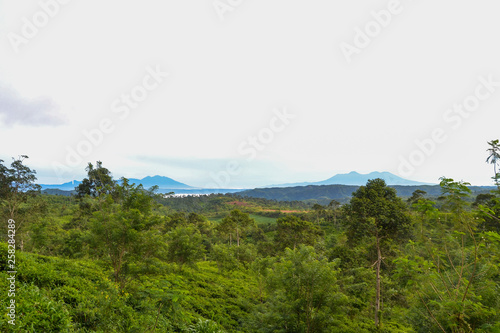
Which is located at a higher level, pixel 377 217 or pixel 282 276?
pixel 377 217

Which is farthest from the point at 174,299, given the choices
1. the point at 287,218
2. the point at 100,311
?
the point at 287,218

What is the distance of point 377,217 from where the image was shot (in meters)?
14.6

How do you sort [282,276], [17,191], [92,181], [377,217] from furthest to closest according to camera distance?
1. [92,181]
2. [17,191]
3. [377,217]
4. [282,276]

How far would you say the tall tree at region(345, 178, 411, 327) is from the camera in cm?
1449

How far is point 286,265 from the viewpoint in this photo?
9094 millimetres

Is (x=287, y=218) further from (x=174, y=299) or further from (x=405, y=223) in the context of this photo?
(x=174, y=299)

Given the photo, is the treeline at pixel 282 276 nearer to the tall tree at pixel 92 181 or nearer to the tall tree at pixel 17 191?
the tall tree at pixel 17 191

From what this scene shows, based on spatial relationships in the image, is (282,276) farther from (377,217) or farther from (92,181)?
(92,181)

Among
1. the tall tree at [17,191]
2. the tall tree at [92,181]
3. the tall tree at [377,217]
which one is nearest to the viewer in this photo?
the tall tree at [377,217]

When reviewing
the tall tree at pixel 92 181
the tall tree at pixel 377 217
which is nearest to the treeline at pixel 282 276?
the tall tree at pixel 377 217

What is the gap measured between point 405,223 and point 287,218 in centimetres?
1452

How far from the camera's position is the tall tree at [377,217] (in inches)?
571

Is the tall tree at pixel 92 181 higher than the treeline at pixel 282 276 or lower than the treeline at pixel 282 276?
higher

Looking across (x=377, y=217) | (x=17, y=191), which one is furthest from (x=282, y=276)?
(x=17, y=191)
